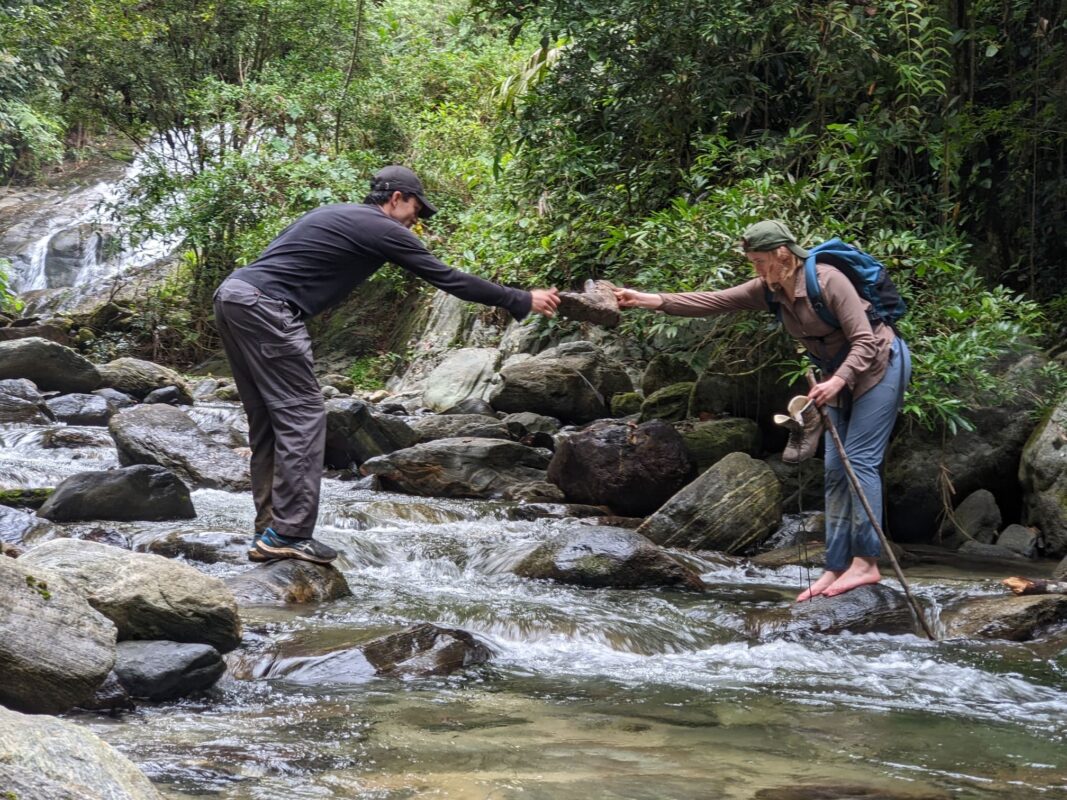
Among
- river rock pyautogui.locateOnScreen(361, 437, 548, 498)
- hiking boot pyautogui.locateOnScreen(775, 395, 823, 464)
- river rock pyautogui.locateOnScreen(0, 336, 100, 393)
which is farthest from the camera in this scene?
river rock pyautogui.locateOnScreen(0, 336, 100, 393)

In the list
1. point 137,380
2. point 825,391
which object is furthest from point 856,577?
point 137,380

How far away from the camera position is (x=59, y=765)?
2100mm

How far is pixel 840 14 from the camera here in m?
8.23

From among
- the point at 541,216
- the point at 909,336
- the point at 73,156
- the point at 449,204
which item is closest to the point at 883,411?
the point at 909,336

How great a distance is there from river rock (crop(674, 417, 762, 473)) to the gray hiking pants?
3.97 metres

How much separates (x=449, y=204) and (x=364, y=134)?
112 inches

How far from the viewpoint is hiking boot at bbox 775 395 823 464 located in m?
4.99

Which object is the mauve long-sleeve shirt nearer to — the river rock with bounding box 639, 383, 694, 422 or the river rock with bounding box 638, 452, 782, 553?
the river rock with bounding box 638, 452, 782, 553

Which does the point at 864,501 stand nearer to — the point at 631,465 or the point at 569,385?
the point at 631,465

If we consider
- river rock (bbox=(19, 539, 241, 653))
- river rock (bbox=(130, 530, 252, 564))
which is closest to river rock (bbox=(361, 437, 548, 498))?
river rock (bbox=(130, 530, 252, 564))

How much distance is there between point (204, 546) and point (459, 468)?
3555 millimetres

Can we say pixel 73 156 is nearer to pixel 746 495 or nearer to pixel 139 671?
pixel 746 495

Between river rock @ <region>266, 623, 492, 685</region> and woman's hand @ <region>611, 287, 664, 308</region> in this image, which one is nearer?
river rock @ <region>266, 623, 492, 685</region>

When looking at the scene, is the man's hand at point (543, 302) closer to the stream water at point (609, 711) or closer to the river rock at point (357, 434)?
the stream water at point (609, 711)
